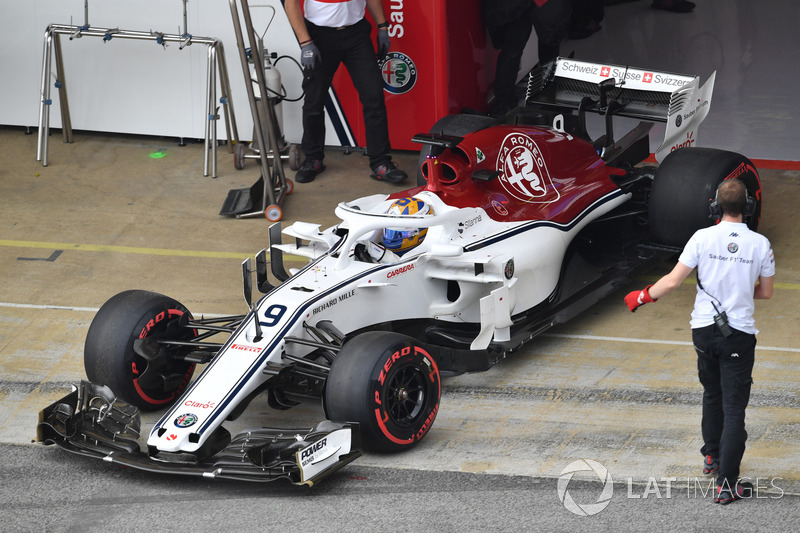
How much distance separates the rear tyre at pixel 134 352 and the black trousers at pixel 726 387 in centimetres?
326

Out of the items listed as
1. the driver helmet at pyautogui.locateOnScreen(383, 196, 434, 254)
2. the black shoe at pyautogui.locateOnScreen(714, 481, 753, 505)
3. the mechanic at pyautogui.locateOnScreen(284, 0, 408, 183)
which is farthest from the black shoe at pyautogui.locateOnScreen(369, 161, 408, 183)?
the black shoe at pyautogui.locateOnScreen(714, 481, 753, 505)

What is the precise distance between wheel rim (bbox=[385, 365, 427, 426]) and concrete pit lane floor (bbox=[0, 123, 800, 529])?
0.75 feet

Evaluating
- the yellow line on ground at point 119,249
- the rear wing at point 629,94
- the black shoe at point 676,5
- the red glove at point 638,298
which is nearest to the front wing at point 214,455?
the red glove at point 638,298

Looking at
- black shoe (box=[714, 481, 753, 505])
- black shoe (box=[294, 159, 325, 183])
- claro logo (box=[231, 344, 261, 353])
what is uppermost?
black shoe (box=[294, 159, 325, 183])

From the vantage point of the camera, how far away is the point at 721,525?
5.94 meters

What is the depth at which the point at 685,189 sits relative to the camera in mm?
8781

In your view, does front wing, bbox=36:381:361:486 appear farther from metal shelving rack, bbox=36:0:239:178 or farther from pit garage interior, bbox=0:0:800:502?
metal shelving rack, bbox=36:0:239:178

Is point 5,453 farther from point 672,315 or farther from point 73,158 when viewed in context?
point 73,158

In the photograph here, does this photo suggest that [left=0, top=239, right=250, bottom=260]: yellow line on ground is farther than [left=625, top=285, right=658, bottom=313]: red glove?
Yes

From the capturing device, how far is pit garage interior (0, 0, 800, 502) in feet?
22.9

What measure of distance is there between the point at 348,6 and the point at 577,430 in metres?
5.48

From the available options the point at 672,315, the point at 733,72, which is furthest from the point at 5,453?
the point at 733,72

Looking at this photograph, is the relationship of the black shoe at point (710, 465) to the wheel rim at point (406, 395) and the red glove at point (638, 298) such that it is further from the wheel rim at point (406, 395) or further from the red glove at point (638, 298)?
the wheel rim at point (406, 395)

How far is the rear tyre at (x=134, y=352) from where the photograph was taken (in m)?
7.16
